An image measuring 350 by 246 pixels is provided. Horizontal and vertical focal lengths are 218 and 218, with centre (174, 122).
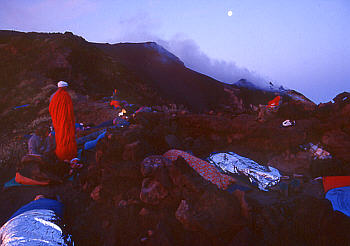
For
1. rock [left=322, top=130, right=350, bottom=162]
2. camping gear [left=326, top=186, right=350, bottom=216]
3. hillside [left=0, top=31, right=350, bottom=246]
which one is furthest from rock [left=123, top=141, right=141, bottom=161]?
rock [left=322, top=130, right=350, bottom=162]

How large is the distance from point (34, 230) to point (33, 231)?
0.05 ft

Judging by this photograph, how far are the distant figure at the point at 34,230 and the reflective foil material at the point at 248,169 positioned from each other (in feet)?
7.68

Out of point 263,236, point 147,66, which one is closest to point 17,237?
point 263,236

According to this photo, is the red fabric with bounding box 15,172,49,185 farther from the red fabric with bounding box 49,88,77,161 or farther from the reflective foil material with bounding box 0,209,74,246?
the reflective foil material with bounding box 0,209,74,246

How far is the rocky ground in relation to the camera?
227 centimetres

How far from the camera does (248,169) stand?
3.37 m

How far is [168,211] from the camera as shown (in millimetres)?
2648

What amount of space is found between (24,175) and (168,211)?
322 cm

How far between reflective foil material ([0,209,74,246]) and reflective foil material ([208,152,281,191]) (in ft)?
7.68

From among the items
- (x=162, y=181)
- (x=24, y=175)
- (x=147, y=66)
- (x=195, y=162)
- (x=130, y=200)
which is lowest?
(x=24, y=175)

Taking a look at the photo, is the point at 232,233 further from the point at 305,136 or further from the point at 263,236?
the point at 305,136

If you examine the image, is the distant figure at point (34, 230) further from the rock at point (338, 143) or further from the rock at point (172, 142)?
the rock at point (338, 143)

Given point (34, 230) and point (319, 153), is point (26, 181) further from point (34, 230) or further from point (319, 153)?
point (319, 153)

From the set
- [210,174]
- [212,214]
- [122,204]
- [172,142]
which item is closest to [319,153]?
[210,174]
